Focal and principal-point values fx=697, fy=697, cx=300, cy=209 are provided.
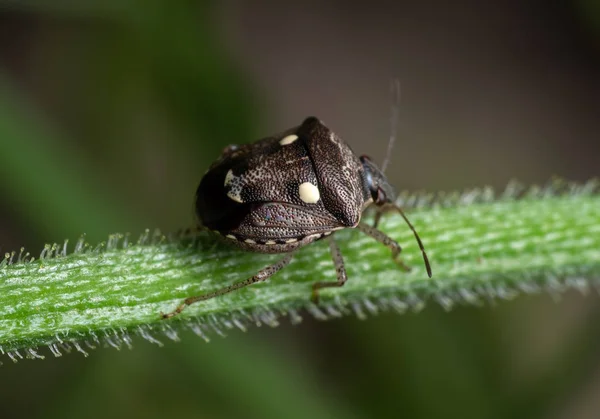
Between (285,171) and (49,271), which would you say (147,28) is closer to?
(285,171)

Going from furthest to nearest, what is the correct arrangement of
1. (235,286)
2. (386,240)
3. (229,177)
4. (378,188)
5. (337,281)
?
(378,188), (386,240), (337,281), (229,177), (235,286)

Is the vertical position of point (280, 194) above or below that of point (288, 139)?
below

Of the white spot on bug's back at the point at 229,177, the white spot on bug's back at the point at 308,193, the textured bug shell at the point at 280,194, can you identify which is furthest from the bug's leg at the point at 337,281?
the white spot on bug's back at the point at 229,177

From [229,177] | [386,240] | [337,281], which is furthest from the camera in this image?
[386,240]

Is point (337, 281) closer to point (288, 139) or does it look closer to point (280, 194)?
point (280, 194)

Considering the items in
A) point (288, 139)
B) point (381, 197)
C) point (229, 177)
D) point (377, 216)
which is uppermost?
point (288, 139)

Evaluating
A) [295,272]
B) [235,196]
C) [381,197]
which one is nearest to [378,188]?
[381,197]

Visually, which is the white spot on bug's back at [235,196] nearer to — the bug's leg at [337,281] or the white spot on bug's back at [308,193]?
the white spot on bug's back at [308,193]

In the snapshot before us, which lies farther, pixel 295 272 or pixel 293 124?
pixel 293 124
